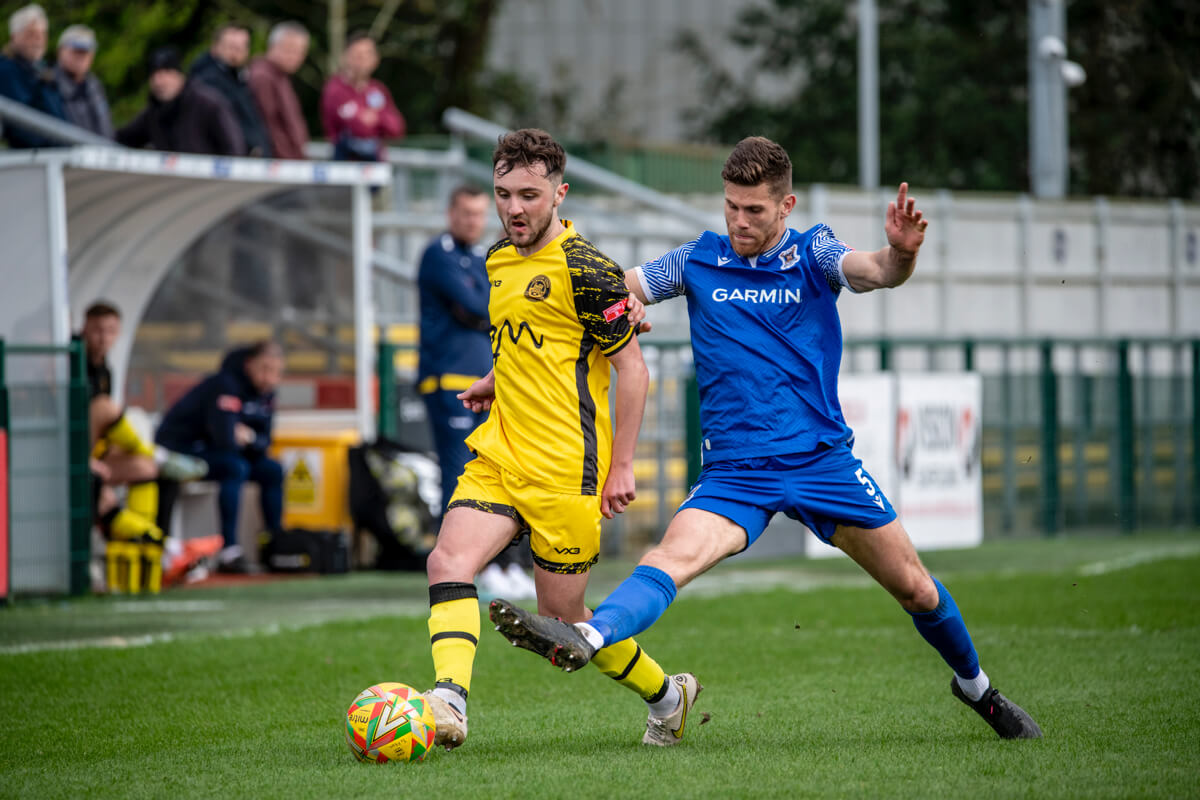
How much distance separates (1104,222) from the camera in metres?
21.6

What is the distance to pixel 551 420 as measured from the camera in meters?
5.46

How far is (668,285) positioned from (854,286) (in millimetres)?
678

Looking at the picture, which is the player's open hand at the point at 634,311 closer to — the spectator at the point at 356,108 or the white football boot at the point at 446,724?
the white football boot at the point at 446,724

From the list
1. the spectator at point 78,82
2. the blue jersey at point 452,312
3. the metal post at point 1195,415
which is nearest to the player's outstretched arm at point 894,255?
the blue jersey at point 452,312

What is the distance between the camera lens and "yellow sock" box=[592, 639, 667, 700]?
210 inches

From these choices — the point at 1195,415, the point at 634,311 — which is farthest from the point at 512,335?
the point at 1195,415

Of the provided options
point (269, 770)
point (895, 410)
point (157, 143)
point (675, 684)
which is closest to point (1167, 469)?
point (895, 410)

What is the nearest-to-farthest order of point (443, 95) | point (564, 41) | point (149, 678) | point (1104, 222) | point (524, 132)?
point (524, 132), point (149, 678), point (1104, 222), point (443, 95), point (564, 41)

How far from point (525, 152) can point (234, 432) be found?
707cm

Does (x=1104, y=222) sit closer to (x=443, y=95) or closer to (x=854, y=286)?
(x=443, y=95)

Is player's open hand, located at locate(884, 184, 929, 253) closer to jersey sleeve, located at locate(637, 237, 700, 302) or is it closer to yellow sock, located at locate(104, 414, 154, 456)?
jersey sleeve, located at locate(637, 237, 700, 302)

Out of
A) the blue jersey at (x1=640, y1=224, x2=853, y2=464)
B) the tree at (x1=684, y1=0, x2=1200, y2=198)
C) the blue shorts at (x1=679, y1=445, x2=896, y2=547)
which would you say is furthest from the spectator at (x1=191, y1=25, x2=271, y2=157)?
the tree at (x1=684, y1=0, x2=1200, y2=198)

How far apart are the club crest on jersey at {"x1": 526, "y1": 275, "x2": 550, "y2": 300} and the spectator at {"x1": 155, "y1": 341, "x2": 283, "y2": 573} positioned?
6.83 metres

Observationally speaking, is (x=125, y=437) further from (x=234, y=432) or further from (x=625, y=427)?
(x=625, y=427)
